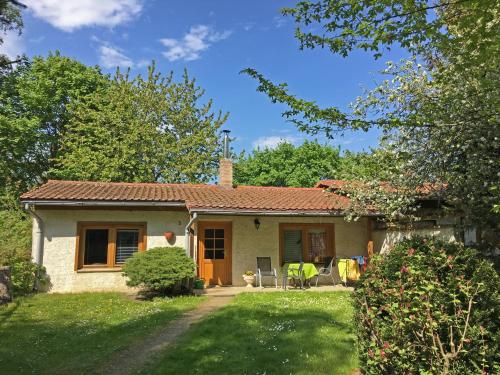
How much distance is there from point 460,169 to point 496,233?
4.20ft

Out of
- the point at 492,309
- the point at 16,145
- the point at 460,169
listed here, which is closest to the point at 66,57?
the point at 16,145

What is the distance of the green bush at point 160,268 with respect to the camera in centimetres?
1105

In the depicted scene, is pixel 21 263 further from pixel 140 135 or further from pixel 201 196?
pixel 140 135

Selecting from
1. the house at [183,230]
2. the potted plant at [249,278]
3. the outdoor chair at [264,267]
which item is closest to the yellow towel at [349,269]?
the house at [183,230]

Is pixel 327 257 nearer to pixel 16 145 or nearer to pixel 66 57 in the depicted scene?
pixel 16 145

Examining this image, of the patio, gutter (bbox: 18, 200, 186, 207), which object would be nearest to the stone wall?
the patio

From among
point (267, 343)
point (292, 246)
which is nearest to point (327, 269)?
point (292, 246)

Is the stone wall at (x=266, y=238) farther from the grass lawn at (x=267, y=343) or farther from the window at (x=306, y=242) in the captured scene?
the grass lawn at (x=267, y=343)

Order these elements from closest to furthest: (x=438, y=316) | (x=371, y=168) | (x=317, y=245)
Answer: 1. (x=438, y=316)
2. (x=371, y=168)
3. (x=317, y=245)

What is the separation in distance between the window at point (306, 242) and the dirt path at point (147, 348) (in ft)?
18.0

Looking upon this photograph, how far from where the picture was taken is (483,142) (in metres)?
6.62

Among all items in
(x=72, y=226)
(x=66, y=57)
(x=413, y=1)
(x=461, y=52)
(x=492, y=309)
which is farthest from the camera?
(x=66, y=57)

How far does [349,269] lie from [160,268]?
20.6 feet

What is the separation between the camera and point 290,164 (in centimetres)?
3969
